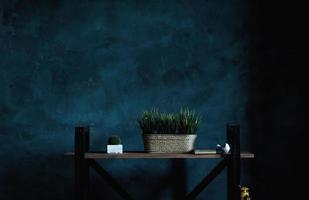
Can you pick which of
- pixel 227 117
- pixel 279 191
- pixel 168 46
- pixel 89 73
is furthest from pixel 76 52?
pixel 279 191

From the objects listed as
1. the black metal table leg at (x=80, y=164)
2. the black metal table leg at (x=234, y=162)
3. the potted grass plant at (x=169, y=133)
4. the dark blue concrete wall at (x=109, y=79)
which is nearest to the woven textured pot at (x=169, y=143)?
the potted grass plant at (x=169, y=133)

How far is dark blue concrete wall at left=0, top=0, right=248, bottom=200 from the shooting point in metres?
4.07

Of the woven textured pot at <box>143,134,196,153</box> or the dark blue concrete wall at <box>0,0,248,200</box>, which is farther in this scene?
the dark blue concrete wall at <box>0,0,248,200</box>

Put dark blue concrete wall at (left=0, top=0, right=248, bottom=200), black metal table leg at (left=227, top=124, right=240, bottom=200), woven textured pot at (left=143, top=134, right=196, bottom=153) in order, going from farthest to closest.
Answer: dark blue concrete wall at (left=0, top=0, right=248, bottom=200)
woven textured pot at (left=143, top=134, right=196, bottom=153)
black metal table leg at (left=227, top=124, right=240, bottom=200)

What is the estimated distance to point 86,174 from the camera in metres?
3.53

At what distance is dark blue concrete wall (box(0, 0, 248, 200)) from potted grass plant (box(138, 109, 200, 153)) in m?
0.53

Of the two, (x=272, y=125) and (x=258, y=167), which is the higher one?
(x=272, y=125)

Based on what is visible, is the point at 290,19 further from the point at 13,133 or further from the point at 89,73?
the point at 13,133

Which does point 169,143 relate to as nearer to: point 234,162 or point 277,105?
point 234,162

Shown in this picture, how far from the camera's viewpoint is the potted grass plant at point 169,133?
3.51 meters

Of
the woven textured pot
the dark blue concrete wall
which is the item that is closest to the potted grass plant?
the woven textured pot

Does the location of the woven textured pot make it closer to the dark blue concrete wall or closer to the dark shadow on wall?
the dark blue concrete wall

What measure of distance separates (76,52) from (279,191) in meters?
1.79

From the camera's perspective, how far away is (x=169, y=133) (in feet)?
11.6
